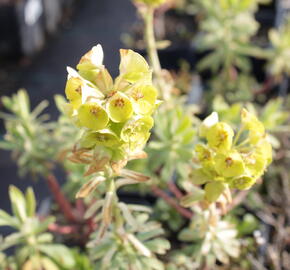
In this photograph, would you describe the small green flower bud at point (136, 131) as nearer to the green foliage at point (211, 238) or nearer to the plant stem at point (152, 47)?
the green foliage at point (211, 238)

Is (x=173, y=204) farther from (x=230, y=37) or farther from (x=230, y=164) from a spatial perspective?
(x=230, y=37)

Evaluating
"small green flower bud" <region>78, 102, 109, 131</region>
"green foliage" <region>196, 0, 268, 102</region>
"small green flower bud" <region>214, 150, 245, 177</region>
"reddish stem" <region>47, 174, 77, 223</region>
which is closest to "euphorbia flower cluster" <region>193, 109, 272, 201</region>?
"small green flower bud" <region>214, 150, 245, 177</region>

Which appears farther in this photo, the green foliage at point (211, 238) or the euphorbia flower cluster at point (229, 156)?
the green foliage at point (211, 238)

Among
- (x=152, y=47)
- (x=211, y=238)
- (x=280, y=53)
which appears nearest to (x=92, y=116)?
(x=211, y=238)

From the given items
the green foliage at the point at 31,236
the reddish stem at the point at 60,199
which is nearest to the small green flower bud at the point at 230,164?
the green foliage at the point at 31,236

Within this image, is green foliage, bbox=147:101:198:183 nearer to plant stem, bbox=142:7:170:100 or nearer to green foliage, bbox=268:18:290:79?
plant stem, bbox=142:7:170:100

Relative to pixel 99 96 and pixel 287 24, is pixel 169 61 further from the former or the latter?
pixel 99 96

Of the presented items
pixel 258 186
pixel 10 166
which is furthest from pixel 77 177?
pixel 10 166
